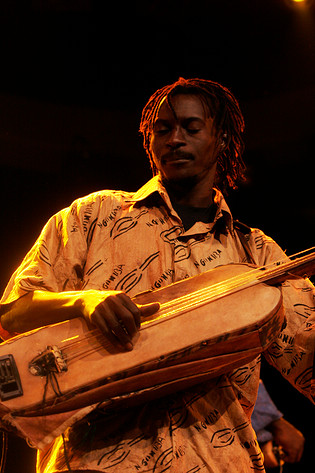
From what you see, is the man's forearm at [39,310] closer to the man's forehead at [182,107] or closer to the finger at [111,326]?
the finger at [111,326]

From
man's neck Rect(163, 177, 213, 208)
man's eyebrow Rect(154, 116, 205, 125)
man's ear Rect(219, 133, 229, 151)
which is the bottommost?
man's neck Rect(163, 177, 213, 208)

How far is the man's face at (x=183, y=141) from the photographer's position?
7.06 ft

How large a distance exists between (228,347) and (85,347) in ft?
1.30

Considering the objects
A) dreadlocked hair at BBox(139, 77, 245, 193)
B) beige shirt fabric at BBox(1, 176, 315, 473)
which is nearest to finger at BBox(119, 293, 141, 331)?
beige shirt fabric at BBox(1, 176, 315, 473)

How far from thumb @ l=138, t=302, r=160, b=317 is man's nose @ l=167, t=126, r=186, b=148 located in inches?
32.0

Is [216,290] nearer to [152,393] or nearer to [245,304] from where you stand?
[245,304]

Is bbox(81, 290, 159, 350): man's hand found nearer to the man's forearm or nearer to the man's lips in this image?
the man's forearm

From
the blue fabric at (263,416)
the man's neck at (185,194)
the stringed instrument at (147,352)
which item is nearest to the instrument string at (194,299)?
the stringed instrument at (147,352)

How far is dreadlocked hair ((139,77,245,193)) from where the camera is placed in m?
2.33

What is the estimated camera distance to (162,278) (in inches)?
73.9

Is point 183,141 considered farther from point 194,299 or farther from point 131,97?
point 131,97

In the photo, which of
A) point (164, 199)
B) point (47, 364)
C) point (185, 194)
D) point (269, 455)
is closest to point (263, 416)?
point (269, 455)

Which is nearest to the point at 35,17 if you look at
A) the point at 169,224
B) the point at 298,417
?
the point at 169,224

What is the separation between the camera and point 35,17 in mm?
3658
